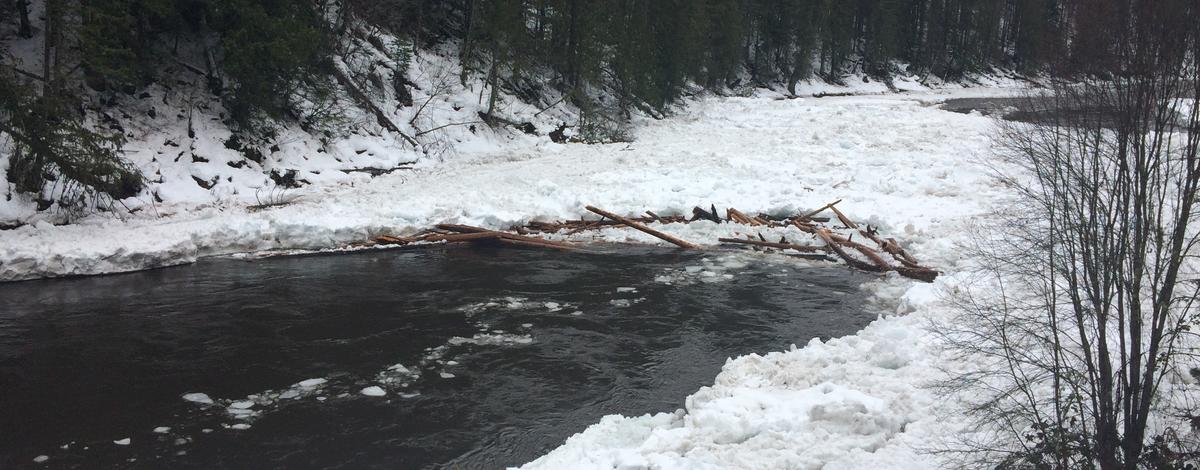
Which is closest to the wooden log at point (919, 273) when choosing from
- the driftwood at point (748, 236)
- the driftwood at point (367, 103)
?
the driftwood at point (748, 236)

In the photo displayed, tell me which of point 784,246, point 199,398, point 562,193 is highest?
point 562,193

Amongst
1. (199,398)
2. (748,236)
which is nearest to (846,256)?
(748,236)

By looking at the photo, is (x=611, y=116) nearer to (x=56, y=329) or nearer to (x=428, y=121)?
(x=428, y=121)

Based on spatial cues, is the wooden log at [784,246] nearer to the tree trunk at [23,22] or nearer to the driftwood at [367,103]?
the driftwood at [367,103]

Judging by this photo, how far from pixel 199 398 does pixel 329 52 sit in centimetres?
1682

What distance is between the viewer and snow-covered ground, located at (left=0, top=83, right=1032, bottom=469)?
5492 millimetres

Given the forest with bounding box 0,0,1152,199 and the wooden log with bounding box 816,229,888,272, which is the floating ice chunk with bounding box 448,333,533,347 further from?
the wooden log with bounding box 816,229,888,272

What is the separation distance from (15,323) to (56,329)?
66 cm

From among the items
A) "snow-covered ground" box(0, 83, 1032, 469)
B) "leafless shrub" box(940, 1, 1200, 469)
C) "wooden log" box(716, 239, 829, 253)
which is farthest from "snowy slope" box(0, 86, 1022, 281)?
"leafless shrub" box(940, 1, 1200, 469)

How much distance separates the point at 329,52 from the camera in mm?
22031

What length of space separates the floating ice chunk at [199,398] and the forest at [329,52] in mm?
6823

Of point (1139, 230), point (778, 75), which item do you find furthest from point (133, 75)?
point (778, 75)

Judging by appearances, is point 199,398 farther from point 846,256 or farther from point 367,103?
point 367,103

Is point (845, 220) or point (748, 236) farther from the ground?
point (845, 220)
